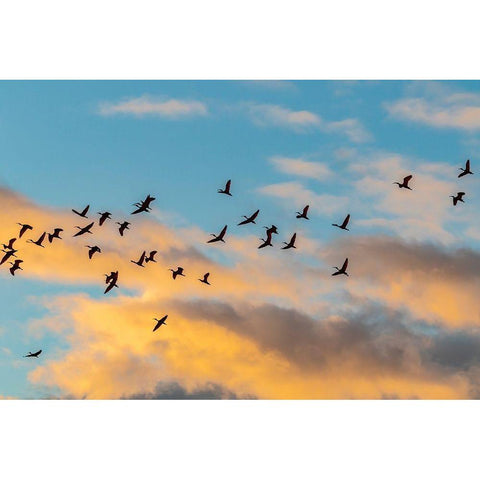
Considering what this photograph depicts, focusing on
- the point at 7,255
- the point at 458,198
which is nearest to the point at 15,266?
the point at 7,255

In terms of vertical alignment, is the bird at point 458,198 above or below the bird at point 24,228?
above

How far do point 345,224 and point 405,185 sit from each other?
9.53 meters

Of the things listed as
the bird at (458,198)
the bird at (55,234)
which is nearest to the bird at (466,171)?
the bird at (458,198)

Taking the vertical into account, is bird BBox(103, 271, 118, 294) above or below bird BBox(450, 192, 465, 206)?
below

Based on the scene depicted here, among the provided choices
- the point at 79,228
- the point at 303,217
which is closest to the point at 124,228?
the point at 79,228

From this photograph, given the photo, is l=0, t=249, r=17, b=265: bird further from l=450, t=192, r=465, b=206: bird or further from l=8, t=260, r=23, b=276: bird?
l=450, t=192, r=465, b=206: bird

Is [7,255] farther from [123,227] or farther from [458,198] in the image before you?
[458,198]

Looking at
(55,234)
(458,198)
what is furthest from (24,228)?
(458,198)

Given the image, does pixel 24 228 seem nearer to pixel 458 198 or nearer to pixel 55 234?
pixel 55 234

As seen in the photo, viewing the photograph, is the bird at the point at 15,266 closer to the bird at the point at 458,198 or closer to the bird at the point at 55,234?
the bird at the point at 55,234

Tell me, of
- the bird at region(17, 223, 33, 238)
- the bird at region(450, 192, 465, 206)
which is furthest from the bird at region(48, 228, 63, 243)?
the bird at region(450, 192, 465, 206)

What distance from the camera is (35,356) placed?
110625 mm

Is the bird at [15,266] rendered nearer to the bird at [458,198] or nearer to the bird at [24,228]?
the bird at [24,228]

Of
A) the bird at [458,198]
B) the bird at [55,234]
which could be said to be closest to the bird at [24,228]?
the bird at [55,234]
